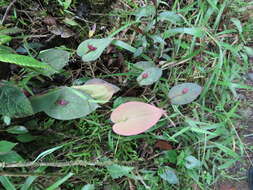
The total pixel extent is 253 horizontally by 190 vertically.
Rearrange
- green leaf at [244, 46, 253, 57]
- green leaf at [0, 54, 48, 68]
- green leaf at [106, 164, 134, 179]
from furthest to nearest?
green leaf at [244, 46, 253, 57] → green leaf at [106, 164, 134, 179] → green leaf at [0, 54, 48, 68]

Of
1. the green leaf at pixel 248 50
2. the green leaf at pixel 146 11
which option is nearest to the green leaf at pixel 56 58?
the green leaf at pixel 146 11

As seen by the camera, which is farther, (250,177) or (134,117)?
(250,177)

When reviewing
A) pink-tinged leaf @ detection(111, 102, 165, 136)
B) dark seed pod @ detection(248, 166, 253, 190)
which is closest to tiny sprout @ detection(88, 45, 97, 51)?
pink-tinged leaf @ detection(111, 102, 165, 136)

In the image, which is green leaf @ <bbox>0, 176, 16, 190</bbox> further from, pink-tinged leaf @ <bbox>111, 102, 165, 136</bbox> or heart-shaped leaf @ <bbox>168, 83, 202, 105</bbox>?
heart-shaped leaf @ <bbox>168, 83, 202, 105</bbox>

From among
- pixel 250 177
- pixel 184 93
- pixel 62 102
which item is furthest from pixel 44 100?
pixel 250 177

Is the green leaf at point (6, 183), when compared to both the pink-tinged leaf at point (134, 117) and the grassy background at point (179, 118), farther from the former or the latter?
the pink-tinged leaf at point (134, 117)

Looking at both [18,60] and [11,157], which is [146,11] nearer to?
[18,60]
